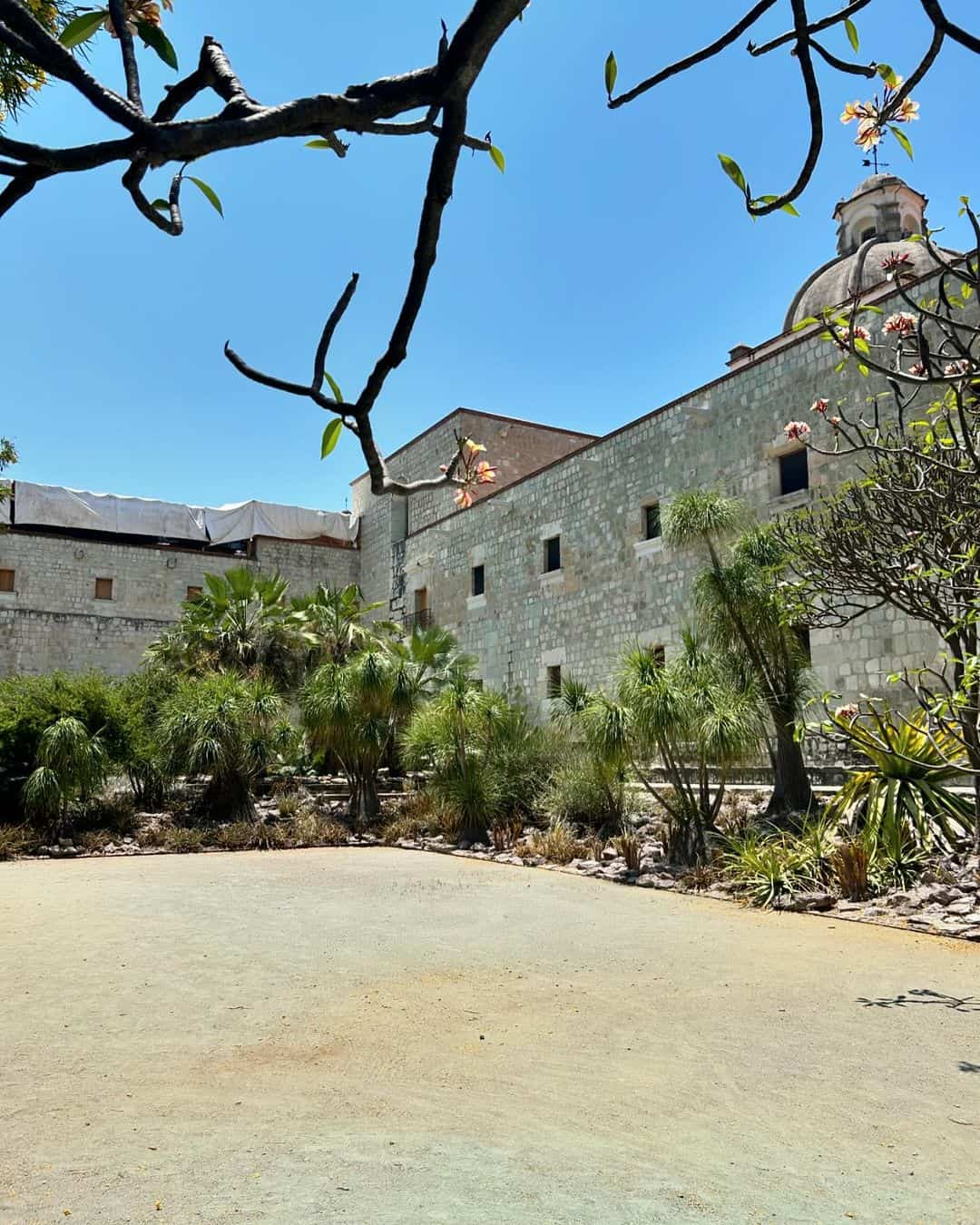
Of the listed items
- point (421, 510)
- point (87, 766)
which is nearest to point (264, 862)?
point (87, 766)

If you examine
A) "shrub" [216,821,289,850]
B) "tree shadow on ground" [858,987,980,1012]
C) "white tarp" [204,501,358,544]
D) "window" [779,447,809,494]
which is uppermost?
"white tarp" [204,501,358,544]

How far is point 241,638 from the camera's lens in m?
18.8

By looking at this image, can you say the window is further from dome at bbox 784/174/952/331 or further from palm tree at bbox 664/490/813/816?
dome at bbox 784/174/952/331

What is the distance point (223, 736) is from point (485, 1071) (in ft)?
37.7

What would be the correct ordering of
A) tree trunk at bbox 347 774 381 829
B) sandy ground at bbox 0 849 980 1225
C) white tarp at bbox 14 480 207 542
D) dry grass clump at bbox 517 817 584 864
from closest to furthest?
sandy ground at bbox 0 849 980 1225, dry grass clump at bbox 517 817 584 864, tree trunk at bbox 347 774 381 829, white tarp at bbox 14 480 207 542

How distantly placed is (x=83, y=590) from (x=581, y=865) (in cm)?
2182

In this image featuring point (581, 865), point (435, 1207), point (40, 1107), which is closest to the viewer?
point (435, 1207)

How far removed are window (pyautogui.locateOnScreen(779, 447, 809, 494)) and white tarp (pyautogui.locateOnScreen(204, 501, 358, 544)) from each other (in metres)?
19.5

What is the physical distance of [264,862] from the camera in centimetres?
1241

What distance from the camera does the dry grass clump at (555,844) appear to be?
39.2 ft

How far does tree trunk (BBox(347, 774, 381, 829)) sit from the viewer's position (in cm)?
1570

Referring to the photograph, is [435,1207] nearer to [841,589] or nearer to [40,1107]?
[40,1107]

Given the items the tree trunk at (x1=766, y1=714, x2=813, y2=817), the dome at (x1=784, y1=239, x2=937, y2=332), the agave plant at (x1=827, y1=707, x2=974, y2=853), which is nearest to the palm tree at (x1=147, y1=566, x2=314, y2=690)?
the tree trunk at (x1=766, y1=714, x2=813, y2=817)

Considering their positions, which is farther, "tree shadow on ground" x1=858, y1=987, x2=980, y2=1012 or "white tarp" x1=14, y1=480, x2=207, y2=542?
"white tarp" x1=14, y1=480, x2=207, y2=542
